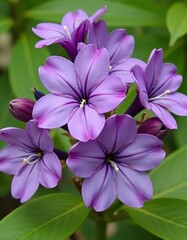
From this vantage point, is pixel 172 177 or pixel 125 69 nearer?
pixel 125 69

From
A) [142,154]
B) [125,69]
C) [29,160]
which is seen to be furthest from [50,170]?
[125,69]

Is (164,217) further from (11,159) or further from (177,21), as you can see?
(177,21)

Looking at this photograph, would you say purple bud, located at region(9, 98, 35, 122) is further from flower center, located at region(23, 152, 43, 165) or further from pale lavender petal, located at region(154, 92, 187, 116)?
pale lavender petal, located at region(154, 92, 187, 116)

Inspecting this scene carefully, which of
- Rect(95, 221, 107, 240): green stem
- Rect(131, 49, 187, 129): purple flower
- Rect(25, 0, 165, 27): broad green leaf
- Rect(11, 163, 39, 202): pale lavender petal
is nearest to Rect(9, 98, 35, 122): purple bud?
Rect(11, 163, 39, 202): pale lavender petal

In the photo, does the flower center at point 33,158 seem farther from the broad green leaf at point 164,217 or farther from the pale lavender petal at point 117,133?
the broad green leaf at point 164,217

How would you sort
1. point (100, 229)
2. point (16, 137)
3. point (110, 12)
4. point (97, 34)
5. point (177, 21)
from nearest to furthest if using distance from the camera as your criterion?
point (16, 137), point (97, 34), point (100, 229), point (177, 21), point (110, 12)

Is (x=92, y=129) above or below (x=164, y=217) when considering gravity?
above

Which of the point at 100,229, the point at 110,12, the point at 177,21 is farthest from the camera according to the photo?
the point at 110,12
